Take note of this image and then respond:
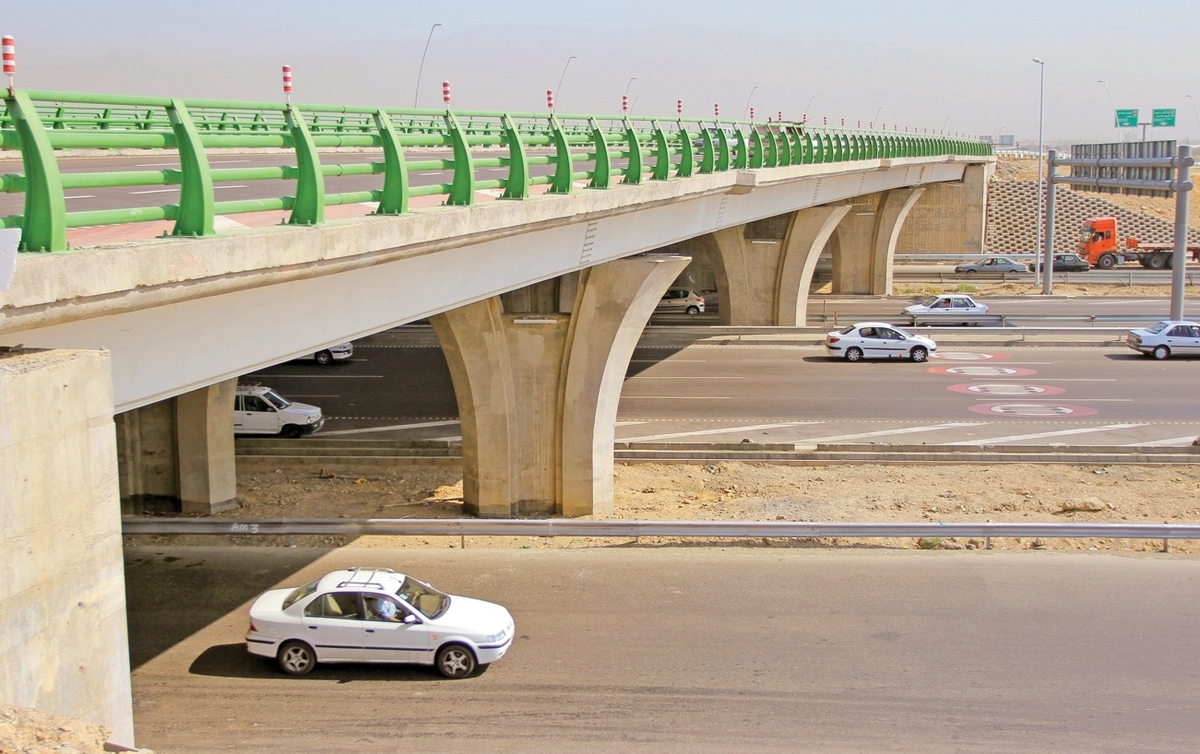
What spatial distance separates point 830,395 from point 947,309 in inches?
554

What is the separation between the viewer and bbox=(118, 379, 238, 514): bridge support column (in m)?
18.9

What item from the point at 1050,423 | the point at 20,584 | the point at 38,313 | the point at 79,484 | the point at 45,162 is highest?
the point at 45,162

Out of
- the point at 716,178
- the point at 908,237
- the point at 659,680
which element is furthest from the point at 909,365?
the point at 908,237

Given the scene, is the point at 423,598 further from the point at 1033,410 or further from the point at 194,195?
the point at 1033,410

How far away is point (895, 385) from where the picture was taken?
95.9ft

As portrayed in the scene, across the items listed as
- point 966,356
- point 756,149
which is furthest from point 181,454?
point 966,356

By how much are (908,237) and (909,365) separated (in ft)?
120

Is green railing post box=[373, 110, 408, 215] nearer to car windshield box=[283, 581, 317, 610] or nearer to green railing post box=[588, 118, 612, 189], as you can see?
car windshield box=[283, 581, 317, 610]

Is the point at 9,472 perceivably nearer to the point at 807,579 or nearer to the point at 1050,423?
the point at 807,579

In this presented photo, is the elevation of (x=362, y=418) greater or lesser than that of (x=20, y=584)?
lesser

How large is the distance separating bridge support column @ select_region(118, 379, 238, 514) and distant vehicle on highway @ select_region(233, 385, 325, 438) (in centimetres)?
428

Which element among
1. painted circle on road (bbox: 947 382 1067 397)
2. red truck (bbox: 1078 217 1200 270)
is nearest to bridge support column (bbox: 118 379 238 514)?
painted circle on road (bbox: 947 382 1067 397)

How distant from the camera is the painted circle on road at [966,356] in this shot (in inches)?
1320

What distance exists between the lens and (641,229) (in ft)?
59.7
